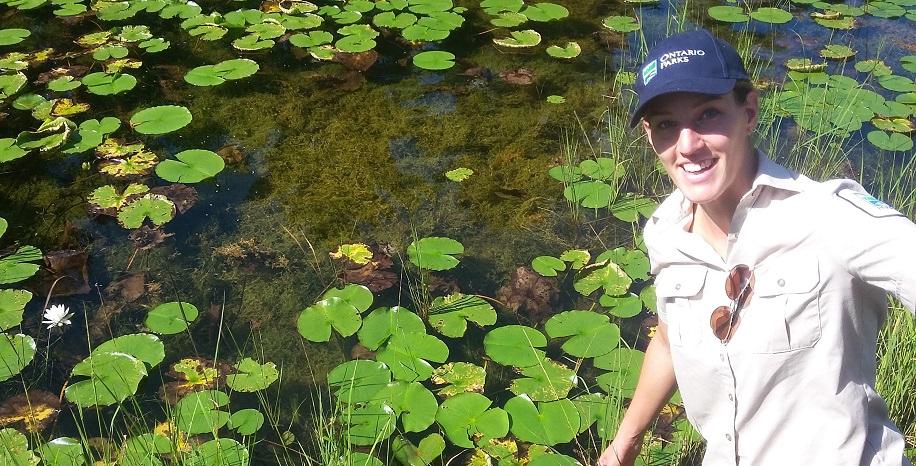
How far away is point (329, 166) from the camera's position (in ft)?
11.9

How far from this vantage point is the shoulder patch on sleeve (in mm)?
1241

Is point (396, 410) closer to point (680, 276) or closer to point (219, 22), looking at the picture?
point (680, 276)

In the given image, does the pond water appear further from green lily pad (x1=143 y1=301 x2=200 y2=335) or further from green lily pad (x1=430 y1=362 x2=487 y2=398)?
green lily pad (x1=430 y1=362 x2=487 y2=398)

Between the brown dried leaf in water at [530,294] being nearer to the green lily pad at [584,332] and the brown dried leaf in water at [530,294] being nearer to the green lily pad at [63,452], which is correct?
the green lily pad at [584,332]

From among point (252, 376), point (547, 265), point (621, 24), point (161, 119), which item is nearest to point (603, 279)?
point (547, 265)

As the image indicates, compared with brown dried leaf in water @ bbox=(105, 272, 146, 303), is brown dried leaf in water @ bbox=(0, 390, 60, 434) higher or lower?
lower

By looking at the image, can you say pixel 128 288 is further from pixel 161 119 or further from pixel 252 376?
pixel 161 119

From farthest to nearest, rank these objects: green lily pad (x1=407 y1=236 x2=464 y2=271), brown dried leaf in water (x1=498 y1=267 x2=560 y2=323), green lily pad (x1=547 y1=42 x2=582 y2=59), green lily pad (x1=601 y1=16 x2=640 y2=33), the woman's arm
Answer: green lily pad (x1=601 y1=16 x2=640 y2=33)
green lily pad (x1=547 y1=42 x2=582 y2=59)
green lily pad (x1=407 y1=236 x2=464 y2=271)
brown dried leaf in water (x1=498 y1=267 x2=560 y2=323)
the woman's arm

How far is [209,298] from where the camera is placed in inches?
114

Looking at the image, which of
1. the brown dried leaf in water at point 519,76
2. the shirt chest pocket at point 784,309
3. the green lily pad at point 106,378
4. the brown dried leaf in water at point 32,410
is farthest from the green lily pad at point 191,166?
the shirt chest pocket at point 784,309

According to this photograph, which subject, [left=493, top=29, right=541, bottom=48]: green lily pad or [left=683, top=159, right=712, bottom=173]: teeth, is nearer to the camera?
[left=683, top=159, right=712, bottom=173]: teeth

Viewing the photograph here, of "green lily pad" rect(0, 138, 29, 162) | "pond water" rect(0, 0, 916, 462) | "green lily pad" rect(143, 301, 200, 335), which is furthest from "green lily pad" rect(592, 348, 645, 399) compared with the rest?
"green lily pad" rect(0, 138, 29, 162)

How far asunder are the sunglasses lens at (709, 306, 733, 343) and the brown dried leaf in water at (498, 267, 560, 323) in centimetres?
131

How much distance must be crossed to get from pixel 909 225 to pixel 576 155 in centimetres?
250
